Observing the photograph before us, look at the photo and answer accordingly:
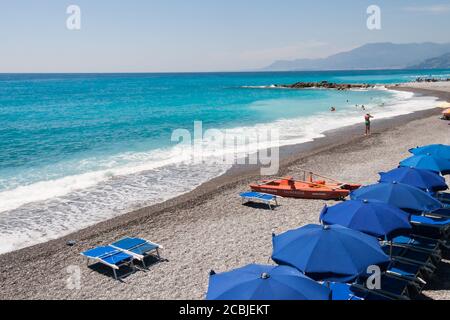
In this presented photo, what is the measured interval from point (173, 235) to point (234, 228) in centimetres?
190

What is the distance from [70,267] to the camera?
10.6m

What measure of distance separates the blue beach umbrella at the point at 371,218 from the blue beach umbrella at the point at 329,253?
741 mm

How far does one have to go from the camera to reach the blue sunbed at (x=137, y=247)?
1064cm

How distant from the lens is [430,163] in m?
12.6

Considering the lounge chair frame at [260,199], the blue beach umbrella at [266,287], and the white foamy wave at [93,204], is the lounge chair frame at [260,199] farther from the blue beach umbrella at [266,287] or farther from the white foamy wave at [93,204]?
the blue beach umbrella at [266,287]

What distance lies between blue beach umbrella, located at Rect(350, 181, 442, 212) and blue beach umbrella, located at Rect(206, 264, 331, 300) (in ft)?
14.2

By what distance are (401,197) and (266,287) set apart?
5359 millimetres

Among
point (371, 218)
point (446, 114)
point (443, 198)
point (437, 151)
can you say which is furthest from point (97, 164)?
point (446, 114)

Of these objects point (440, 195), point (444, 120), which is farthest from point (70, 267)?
point (444, 120)

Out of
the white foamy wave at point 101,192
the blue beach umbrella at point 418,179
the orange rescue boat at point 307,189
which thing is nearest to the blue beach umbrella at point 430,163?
the blue beach umbrella at point 418,179

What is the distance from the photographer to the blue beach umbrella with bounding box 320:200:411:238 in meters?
8.08

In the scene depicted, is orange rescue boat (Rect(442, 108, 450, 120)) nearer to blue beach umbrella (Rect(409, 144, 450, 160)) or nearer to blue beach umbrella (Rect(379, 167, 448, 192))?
blue beach umbrella (Rect(409, 144, 450, 160))

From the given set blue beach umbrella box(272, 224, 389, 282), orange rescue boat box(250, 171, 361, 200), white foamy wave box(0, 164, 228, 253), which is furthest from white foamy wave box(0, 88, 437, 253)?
blue beach umbrella box(272, 224, 389, 282)
